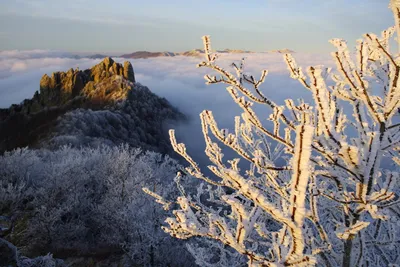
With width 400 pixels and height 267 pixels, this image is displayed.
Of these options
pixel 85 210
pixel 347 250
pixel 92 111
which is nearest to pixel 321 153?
pixel 347 250

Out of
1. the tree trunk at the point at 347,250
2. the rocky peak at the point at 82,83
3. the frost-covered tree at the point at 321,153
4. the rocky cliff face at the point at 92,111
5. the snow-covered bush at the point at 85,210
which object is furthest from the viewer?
the rocky peak at the point at 82,83

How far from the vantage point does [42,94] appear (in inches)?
4916

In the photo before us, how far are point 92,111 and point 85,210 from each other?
59.7m

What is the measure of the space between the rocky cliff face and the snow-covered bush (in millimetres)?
42785

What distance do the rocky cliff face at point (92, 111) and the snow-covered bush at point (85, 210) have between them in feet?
140

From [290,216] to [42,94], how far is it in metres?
136

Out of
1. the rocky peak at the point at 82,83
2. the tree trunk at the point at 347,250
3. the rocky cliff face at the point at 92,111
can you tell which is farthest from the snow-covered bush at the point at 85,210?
the rocky peak at the point at 82,83

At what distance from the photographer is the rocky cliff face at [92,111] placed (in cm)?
7868

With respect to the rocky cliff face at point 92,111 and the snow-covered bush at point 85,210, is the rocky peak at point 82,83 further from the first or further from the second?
the snow-covered bush at point 85,210

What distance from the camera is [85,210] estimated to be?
85.7 feet

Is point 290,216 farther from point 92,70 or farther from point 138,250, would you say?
point 92,70

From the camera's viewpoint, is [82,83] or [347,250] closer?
[347,250]

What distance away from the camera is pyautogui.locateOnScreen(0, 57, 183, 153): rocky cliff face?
258ft

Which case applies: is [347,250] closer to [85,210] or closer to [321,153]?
[321,153]
